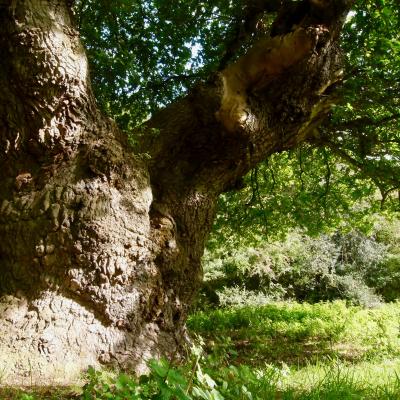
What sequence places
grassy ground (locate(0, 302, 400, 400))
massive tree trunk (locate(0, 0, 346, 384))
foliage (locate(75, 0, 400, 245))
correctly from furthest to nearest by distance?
foliage (locate(75, 0, 400, 245)), massive tree trunk (locate(0, 0, 346, 384)), grassy ground (locate(0, 302, 400, 400))

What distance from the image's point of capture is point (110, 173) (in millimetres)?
4277

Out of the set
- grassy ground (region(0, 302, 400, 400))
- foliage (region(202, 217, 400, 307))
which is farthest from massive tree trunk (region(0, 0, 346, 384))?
foliage (region(202, 217, 400, 307))

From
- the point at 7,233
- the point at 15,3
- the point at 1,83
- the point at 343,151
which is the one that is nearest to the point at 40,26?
the point at 15,3

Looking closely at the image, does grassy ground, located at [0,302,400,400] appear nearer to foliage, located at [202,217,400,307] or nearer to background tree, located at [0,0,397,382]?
background tree, located at [0,0,397,382]

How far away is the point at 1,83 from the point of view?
3.94 meters

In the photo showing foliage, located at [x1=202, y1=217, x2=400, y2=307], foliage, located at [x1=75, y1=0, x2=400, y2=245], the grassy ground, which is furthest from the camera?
foliage, located at [x1=202, y1=217, x2=400, y2=307]

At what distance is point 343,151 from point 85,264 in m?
5.36

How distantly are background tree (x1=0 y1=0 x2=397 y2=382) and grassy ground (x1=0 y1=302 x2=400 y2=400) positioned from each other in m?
0.59

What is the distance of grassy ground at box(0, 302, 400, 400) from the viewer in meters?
2.46

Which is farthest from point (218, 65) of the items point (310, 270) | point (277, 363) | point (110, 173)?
point (310, 270)

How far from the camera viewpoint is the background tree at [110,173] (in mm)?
3832

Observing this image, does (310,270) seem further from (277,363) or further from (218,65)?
(218,65)

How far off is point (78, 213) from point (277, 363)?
4439 millimetres

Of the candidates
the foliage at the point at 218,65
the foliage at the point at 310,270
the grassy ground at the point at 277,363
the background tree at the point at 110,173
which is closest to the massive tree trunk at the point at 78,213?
the background tree at the point at 110,173
